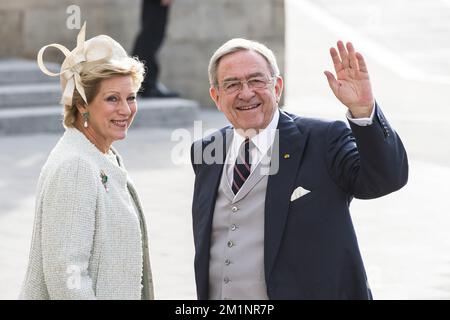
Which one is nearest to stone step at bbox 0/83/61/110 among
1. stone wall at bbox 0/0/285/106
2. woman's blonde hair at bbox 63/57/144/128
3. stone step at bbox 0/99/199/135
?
stone step at bbox 0/99/199/135

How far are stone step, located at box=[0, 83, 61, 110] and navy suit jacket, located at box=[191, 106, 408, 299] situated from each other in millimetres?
10328

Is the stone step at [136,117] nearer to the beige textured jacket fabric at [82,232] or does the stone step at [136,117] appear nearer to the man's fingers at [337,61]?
the beige textured jacket fabric at [82,232]

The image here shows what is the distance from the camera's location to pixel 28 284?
395 cm

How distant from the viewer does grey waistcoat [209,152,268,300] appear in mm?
4117

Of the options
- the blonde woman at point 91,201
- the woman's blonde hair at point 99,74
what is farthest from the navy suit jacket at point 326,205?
the woman's blonde hair at point 99,74

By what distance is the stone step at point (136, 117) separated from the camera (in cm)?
1382

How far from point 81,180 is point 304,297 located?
2.66 feet

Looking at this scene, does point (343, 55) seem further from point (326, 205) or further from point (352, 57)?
point (326, 205)

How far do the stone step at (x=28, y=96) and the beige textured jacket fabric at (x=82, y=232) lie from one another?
10313mm

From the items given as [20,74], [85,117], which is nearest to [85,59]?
[85,117]

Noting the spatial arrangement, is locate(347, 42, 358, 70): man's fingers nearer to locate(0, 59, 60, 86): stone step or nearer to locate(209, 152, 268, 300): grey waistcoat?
locate(209, 152, 268, 300): grey waistcoat

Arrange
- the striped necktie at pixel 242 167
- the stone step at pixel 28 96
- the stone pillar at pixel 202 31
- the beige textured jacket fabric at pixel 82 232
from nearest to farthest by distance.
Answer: the beige textured jacket fabric at pixel 82 232, the striped necktie at pixel 242 167, the stone step at pixel 28 96, the stone pillar at pixel 202 31
